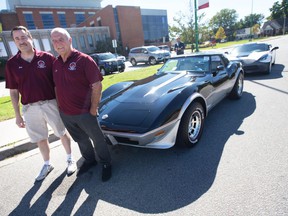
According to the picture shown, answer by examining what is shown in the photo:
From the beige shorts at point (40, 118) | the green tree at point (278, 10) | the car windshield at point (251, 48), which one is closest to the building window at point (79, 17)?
the car windshield at point (251, 48)

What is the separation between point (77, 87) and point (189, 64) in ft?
8.74

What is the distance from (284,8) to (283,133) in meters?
93.8

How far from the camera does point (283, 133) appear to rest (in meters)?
3.25

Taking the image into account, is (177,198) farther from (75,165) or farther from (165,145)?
(75,165)

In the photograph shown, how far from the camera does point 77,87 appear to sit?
238 centimetres

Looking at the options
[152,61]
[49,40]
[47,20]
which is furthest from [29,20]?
[152,61]

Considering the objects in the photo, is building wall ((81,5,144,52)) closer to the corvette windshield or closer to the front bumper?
the corvette windshield

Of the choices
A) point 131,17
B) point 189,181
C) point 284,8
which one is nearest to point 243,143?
point 189,181

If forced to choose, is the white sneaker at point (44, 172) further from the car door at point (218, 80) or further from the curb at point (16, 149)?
the car door at point (218, 80)

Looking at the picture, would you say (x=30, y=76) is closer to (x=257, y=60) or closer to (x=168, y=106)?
(x=168, y=106)

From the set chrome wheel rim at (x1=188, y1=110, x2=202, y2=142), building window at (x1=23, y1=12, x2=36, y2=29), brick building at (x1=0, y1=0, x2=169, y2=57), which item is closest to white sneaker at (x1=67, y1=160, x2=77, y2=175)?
chrome wheel rim at (x1=188, y1=110, x2=202, y2=142)

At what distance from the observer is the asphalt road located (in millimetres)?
2078

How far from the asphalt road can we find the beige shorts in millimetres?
651

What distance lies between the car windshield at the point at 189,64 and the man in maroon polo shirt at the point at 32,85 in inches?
101
